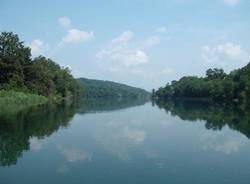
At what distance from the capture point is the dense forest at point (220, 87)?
99250 mm

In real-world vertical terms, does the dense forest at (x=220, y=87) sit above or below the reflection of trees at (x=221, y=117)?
above

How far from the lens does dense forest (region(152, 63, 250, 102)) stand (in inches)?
3907

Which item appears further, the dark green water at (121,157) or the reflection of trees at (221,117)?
the reflection of trees at (221,117)

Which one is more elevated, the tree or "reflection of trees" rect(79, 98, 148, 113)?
the tree

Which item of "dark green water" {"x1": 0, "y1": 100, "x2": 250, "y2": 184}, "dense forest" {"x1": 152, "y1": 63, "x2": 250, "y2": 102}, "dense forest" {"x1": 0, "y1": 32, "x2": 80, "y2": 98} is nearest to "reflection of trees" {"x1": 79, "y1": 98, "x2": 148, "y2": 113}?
"dense forest" {"x1": 0, "y1": 32, "x2": 80, "y2": 98}

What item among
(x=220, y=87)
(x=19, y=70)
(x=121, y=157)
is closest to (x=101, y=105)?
(x=19, y=70)

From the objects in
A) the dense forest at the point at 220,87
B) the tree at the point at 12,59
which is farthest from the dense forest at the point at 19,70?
the dense forest at the point at 220,87

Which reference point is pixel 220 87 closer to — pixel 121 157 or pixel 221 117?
pixel 221 117

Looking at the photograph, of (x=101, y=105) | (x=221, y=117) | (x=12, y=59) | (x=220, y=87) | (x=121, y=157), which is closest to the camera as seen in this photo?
(x=121, y=157)

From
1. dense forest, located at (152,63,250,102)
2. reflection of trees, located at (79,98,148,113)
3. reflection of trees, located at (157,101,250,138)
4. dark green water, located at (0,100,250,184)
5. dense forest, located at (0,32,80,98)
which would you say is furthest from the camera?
dense forest, located at (152,63,250,102)

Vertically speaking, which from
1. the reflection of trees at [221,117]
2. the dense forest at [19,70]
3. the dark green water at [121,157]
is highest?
the dense forest at [19,70]

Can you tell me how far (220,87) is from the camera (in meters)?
112

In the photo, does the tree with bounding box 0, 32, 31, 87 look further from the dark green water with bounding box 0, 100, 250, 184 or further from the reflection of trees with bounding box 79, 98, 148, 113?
the dark green water with bounding box 0, 100, 250, 184

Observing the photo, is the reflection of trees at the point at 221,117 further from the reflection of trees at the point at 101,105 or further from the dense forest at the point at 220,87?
the dense forest at the point at 220,87
